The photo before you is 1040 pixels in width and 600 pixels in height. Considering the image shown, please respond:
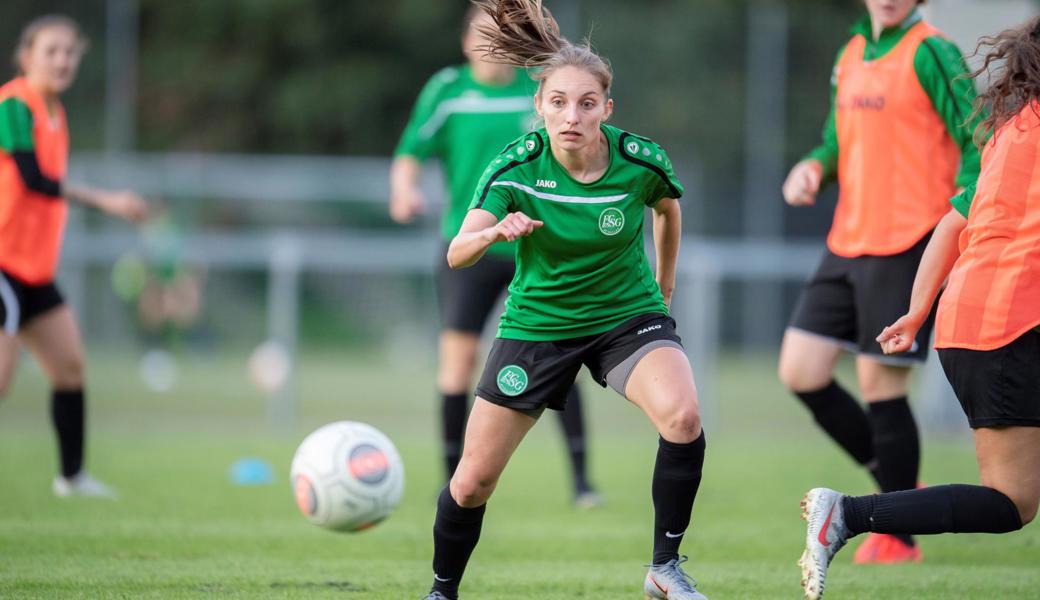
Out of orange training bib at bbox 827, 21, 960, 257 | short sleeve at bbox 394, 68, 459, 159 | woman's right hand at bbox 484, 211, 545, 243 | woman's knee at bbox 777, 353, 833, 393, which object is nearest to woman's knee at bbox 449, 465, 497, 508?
woman's right hand at bbox 484, 211, 545, 243

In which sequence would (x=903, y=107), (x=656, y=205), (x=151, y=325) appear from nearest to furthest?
(x=656, y=205) < (x=903, y=107) < (x=151, y=325)

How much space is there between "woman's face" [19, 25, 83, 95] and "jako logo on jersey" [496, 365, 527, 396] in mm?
3933

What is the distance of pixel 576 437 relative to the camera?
24.9ft

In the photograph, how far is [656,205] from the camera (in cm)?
490

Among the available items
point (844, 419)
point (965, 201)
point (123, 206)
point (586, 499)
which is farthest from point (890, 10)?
point (123, 206)

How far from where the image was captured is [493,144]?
7.52 metres

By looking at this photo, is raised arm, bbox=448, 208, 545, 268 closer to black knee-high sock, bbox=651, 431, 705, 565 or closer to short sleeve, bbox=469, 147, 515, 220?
short sleeve, bbox=469, 147, 515, 220

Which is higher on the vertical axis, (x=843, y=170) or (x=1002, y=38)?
(x=1002, y=38)

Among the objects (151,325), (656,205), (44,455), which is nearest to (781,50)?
(151,325)

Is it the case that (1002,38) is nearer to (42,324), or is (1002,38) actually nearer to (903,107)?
(903,107)

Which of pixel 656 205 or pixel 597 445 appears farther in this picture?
pixel 597 445

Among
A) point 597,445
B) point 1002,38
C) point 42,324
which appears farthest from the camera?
point 597,445

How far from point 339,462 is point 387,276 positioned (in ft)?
49.4

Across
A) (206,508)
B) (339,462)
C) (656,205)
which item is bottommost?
(206,508)
